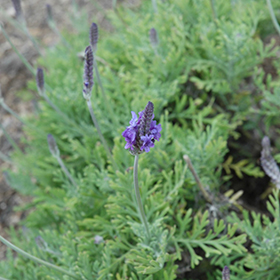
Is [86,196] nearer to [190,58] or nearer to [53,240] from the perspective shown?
[53,240]

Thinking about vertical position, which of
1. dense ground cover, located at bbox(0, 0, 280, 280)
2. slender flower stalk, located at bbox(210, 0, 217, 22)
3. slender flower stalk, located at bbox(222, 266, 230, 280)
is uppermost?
slender flower stalk, located at bbox(210, 0, 217, 22)

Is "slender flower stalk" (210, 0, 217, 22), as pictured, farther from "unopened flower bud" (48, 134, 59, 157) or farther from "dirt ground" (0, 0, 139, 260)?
"unopened flower bud" (48, 134, 59, 157)

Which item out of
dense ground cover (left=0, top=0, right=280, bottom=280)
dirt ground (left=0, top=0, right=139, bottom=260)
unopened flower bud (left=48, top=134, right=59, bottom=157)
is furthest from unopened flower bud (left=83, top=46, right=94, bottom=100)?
dirt ground (left=0, top=0, right=139, bottom=260)

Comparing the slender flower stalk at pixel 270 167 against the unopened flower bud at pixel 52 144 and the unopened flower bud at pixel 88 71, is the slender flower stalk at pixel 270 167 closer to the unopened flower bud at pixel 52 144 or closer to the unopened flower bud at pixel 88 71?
the unopened flower bud at pixel 88 71

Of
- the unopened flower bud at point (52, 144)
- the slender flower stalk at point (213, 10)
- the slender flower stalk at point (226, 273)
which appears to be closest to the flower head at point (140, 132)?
the slender flower stalk at point (226, 273)

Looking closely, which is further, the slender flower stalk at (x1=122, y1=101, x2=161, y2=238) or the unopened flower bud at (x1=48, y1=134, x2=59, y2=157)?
the unopened flower bud at (x1=48, y1=134, x2=59, y2=157)

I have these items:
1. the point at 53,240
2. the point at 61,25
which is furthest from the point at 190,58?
the point at 61,25
